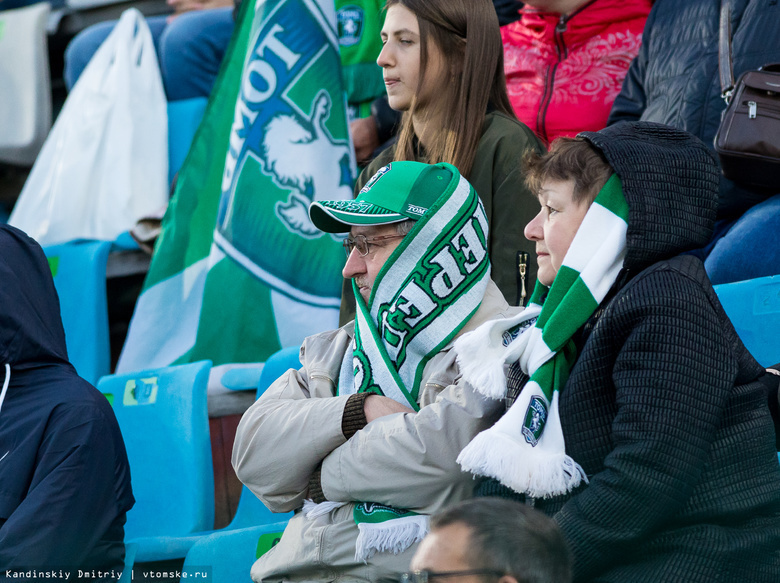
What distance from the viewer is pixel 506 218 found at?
3.12m

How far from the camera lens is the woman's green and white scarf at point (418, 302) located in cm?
247

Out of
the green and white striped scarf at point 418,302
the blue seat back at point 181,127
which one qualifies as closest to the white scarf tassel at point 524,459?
the green and white striped scarf at point 418,302

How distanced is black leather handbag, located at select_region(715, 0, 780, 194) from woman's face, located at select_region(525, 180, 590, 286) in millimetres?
1121

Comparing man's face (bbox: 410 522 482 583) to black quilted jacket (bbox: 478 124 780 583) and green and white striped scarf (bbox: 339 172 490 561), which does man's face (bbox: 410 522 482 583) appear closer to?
black quilted jacket (bbox: 478 124 780 583)

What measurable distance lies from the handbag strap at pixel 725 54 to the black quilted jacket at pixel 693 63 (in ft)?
0.20

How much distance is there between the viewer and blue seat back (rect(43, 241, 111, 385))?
15.1 feet

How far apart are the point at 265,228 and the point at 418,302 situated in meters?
1.99

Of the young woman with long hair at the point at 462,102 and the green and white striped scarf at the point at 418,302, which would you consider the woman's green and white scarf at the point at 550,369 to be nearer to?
the green and white striped scarf at the point at 418,302

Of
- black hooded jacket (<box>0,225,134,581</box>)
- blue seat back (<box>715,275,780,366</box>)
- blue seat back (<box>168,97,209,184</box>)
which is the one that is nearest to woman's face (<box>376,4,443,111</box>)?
blue seat back (<box>715,275,780,366</box>)

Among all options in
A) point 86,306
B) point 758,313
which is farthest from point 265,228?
point 758,313

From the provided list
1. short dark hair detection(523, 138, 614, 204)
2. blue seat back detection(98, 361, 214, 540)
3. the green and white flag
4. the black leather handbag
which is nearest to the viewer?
short dark hair detection(523, 138, 614, 204)

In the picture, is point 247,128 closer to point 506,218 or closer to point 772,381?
point 506,218

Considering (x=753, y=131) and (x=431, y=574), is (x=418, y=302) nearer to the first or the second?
(x=431, y=574)

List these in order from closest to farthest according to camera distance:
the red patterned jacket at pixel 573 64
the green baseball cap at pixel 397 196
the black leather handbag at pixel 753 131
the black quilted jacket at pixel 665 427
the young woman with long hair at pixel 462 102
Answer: the black quilted jacket at pixel 665 427
the green baseball cap at pixel 397 196
the black leather handbag at pixel 753 131
the young woman with long hair at pixel 462 102
the red patterned jacket at pixel 573 64
